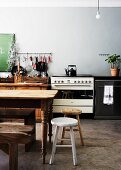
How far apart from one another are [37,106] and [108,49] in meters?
3.59

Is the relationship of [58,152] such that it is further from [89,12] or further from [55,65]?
[89,12]

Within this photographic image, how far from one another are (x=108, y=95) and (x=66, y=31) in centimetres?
184

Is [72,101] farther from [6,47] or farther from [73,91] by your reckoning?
[6,47]

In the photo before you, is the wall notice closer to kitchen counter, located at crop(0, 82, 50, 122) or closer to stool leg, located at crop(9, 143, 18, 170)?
kitchen counter, located at crop(0, 82, 50, 122)

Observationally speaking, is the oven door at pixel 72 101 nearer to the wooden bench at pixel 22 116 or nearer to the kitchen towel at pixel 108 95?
the kitchen towel at pixel 108 95

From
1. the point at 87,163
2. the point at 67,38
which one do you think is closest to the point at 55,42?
the point at 67,38

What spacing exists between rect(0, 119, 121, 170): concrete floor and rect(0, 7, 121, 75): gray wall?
2.27m

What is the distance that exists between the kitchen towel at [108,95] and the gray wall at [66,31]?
0.76 metres

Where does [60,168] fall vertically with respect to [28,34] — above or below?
below

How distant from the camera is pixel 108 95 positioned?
5953 millimetres

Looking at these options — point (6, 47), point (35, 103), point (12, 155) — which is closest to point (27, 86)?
point (6, 47)

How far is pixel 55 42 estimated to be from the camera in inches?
255

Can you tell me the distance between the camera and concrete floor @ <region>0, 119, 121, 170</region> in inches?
128

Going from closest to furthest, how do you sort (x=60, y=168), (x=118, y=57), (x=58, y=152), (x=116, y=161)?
1. (x=60, y=168)
2. (x=116, y=161)
3. (x=58, y=152)
4. (x=118, y=57)
